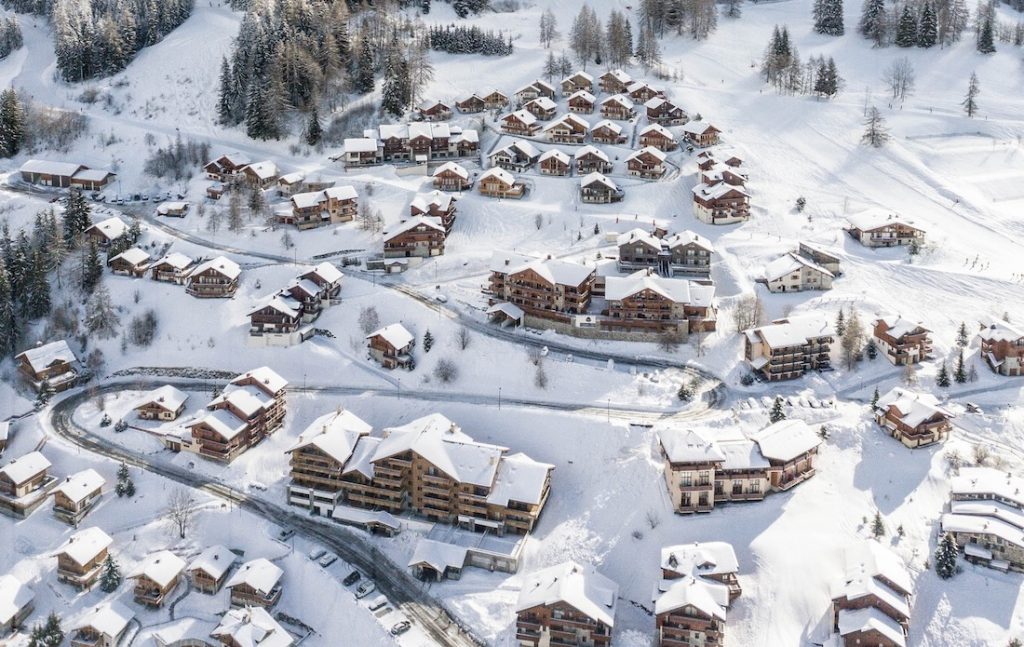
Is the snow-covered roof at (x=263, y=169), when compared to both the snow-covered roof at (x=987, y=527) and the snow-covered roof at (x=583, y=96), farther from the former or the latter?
the snow-covered roof at (x=987, y=527)

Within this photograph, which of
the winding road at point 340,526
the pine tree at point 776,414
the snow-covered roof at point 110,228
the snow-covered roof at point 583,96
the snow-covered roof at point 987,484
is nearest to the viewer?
the winding road at point 340,526

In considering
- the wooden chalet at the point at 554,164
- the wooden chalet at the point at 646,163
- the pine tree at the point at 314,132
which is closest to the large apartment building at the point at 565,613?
the wooden chalet at the point at 554,164

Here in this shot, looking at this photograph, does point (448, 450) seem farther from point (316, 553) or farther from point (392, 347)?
point (392, 347)

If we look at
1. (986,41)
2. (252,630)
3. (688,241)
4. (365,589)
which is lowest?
(365,589)

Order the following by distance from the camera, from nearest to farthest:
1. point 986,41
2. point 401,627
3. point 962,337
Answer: point 401,627 → point 962,337 → point 986,41

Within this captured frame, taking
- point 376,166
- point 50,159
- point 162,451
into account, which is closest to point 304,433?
point 162,451

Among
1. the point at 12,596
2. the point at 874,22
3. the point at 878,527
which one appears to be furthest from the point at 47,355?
the point at 874,22

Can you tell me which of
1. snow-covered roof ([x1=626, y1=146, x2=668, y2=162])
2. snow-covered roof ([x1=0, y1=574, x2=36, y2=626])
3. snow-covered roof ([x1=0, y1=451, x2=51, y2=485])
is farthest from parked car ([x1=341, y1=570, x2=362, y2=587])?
snow-covered roof ([x1=626, y1=146, x2=668, y2=162])
